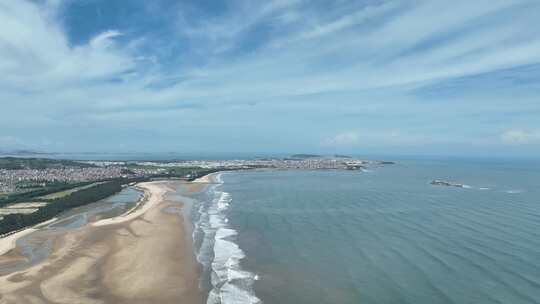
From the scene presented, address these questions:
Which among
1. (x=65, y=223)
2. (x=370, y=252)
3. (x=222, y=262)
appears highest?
(x=65, y=223)

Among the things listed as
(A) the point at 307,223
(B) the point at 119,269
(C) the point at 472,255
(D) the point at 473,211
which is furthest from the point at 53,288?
(D) the point at 473,211

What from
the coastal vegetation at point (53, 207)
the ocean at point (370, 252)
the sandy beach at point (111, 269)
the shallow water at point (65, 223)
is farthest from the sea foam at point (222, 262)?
the coastal vegetation at point (53, 207)

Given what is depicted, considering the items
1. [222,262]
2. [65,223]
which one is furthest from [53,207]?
[222,262]

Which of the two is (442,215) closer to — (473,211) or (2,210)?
(473,211)

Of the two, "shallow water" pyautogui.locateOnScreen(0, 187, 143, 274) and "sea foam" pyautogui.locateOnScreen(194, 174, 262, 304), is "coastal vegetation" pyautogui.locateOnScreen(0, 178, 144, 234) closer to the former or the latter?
"shallow water" pyautogui.locateOnScreen(0, 187, 143, 274)

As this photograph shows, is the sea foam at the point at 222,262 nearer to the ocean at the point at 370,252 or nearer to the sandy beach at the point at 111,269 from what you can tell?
the ocean at the point at 370,252

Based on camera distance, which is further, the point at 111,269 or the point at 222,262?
the point at 222,262

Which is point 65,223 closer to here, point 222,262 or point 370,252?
point 222,262
